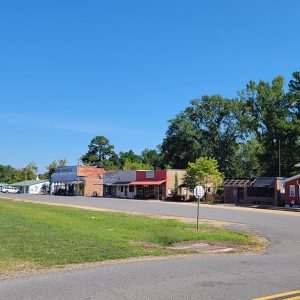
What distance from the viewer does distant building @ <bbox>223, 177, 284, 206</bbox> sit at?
5484 cm

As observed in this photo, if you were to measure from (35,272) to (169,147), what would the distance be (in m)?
83.6

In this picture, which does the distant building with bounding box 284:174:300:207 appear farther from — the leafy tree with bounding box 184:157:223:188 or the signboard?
the signboard

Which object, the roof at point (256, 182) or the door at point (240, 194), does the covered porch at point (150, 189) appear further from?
the door at point (240, 194)

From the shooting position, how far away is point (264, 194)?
56656mm

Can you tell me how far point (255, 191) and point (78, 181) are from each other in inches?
1811

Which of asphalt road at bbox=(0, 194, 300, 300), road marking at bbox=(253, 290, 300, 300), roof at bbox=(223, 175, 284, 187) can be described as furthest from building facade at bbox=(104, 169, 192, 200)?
road marking at bbox=(253, 290, 300, 300)

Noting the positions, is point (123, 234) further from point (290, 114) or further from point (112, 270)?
point (290, 114)

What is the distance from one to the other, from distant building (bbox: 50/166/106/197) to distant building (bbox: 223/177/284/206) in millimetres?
34375

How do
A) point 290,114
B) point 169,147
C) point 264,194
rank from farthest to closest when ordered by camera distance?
1. point 169,147
2. point 290,114
3. point 264,194

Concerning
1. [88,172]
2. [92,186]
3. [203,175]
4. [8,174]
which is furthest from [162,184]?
[8,174]

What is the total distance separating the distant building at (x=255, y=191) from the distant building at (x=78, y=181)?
3437cm

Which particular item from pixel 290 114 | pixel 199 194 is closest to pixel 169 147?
pixel 290 114

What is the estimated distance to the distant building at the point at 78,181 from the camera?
296ft

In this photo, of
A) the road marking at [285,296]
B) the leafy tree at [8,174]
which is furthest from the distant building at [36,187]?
the road marking at [285,296]
